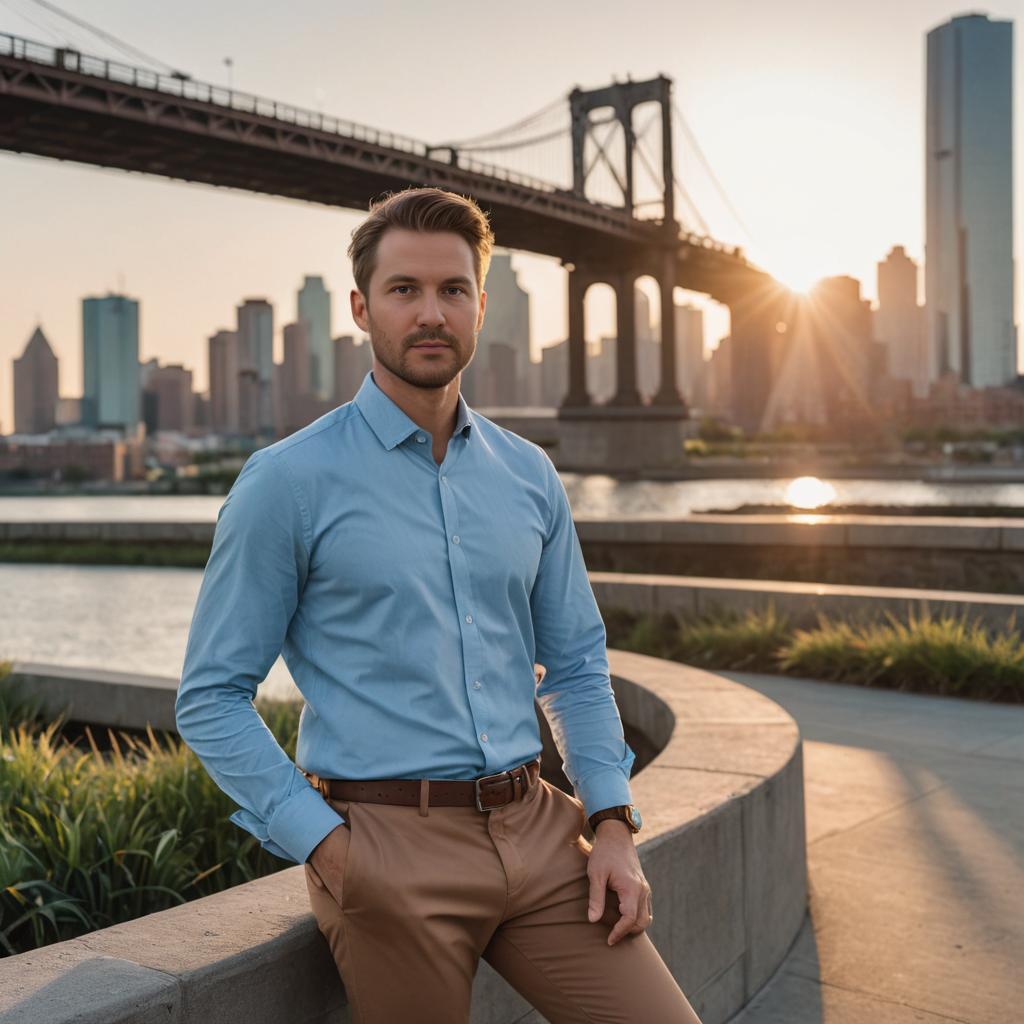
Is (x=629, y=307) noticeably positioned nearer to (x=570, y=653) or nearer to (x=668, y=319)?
(x=668, y=319)

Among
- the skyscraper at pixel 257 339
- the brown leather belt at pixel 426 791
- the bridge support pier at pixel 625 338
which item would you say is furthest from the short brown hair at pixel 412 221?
the skyscraper at pixel 257 339

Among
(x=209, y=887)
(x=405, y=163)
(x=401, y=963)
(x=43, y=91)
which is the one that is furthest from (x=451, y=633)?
(x=405, y=163)

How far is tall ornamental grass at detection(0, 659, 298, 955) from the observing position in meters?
2.64

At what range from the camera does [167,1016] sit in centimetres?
171

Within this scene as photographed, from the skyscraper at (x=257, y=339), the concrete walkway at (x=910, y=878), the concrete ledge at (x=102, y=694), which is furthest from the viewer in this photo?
the skyscraper at (x=257, y=339)

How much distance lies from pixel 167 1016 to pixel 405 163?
142 feet

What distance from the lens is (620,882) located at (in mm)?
1822

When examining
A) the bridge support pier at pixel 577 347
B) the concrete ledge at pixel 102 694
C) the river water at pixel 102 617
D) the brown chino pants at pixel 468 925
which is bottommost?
the river water at pixel 102 617

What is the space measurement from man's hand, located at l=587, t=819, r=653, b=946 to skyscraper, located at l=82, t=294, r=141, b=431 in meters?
130

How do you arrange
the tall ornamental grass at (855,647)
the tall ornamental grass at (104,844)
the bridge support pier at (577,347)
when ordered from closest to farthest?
the tall ornamental grass at (104,844) < the tall ornamental grass at (855,647) < the bridge support pier at (577,347)

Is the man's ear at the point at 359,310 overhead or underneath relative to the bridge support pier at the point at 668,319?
underneath

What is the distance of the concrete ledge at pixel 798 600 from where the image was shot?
22.6 feet

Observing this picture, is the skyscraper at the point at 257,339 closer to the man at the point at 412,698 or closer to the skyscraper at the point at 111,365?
the skyscraper at the point at 111,365

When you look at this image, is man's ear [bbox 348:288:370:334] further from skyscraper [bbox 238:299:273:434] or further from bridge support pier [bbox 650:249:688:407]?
skyscraper [bbox 238:299:273:434]
